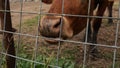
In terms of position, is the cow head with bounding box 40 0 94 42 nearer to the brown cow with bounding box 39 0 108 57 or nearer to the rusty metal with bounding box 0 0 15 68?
the brown cow with bounding box 39 0 108 57

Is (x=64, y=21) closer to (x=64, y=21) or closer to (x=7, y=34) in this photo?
(x=64, y=21)

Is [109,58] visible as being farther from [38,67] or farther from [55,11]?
[55,11]

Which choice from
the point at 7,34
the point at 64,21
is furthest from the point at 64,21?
the point at 7,34

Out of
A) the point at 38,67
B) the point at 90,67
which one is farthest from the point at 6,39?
the point at 90,67

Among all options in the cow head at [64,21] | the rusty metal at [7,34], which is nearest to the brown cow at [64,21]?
the cow head at [64,21]

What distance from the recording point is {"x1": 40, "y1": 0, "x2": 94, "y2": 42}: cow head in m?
2.18

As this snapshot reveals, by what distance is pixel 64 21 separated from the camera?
2.34 m

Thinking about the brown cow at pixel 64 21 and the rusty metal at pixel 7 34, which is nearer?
the brown cow at pixel 64 21

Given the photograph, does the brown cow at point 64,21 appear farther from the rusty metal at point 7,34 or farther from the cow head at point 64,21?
the rusty metal at point 7,34

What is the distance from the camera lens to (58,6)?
2426 millimetres

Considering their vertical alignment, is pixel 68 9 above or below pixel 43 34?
above

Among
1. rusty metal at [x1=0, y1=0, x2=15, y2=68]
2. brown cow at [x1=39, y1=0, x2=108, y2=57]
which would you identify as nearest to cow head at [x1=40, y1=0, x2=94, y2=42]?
brown cow at [x1=39, y1=0, x2=108, y2=57]

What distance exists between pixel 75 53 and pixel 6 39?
1.50 metres

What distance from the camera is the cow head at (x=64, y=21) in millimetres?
2176
